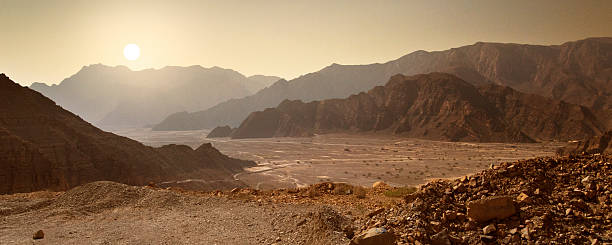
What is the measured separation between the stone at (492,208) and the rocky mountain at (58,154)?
35751 millimetres

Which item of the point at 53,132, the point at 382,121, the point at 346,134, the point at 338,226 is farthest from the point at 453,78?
the point at 338,226

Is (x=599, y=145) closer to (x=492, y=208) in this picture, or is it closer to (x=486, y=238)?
(x=492, y=208)

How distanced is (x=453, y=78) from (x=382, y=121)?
3065 centimetres

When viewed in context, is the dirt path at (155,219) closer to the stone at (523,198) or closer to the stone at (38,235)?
the stone at (38,235)

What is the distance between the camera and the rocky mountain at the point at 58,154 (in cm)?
3064

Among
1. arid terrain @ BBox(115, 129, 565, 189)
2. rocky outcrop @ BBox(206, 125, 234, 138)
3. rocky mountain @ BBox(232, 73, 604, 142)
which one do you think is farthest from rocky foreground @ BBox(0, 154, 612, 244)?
rocky outcrop @ BBox(206, 125, 234, 138)

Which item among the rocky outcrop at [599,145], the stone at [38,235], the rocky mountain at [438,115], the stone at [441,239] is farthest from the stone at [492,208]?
the rocky mountain at [438,115]

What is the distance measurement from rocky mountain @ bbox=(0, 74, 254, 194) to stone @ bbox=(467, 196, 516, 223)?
117ft

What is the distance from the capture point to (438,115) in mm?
115625

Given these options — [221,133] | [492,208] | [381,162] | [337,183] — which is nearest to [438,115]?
[381,162]

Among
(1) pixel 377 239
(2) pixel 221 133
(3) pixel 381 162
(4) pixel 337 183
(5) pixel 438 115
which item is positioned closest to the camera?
(1) pixel 377 239

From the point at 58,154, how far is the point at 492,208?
40343 millimetres

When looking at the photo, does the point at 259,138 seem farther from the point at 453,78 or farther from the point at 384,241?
the point at 384,241

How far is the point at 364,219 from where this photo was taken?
8.72m
